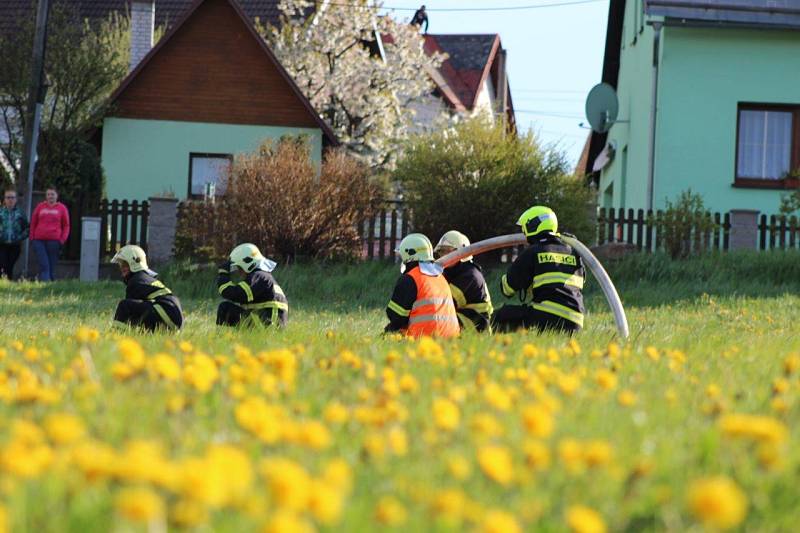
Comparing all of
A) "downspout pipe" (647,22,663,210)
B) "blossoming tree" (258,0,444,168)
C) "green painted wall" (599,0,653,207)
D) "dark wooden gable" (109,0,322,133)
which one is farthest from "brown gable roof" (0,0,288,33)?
"downspout pipe" (647,22,663,210)

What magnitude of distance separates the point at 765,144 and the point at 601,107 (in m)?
4.67

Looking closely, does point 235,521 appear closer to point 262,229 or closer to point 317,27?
point 262,229

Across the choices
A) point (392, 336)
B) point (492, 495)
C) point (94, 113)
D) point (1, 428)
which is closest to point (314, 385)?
point (1, 428)

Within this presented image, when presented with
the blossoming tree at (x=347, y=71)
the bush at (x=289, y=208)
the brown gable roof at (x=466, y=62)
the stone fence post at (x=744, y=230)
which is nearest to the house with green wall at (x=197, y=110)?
the blossoming tree at (x=347, y=71)

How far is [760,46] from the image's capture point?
27.2 metres

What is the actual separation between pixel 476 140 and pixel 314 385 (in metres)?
18.0

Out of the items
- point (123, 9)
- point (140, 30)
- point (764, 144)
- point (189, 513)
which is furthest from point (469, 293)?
point (123, 9)

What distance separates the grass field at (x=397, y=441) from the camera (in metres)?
2.85

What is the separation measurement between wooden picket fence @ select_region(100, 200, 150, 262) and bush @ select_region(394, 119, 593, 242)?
569cm

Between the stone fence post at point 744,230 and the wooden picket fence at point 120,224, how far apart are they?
1075 centimetres

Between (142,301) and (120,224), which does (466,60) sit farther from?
(142,301)

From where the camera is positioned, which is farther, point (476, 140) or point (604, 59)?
point (604, 59)

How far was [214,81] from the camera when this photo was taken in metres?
36.2

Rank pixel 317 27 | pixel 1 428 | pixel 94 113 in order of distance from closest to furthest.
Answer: pixel 1 428
pixel 94 113
pixel 317 27
